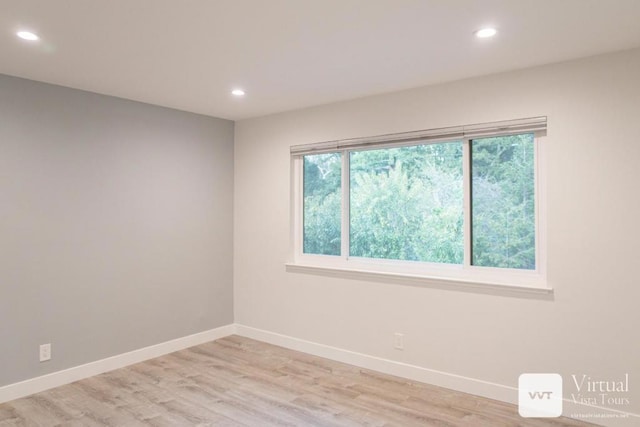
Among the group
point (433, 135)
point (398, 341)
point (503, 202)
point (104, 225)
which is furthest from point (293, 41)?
point (398, 341)

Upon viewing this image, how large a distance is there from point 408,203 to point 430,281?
2.44 feet

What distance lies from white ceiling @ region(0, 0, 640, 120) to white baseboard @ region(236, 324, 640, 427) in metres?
2.36

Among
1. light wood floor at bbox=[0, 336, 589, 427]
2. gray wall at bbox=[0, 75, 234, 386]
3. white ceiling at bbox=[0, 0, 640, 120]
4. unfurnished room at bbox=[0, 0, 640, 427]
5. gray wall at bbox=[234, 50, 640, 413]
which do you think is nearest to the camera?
white ceiling at bbox=[0, 0, 640, 120]

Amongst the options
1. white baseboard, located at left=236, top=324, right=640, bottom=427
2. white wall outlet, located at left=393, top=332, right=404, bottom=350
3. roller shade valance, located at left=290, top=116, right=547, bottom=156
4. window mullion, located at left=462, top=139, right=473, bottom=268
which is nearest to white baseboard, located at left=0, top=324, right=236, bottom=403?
white baseboard, located at left=236, top=324, right=640, bottom=427

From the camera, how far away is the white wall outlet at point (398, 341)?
3604 millimetres

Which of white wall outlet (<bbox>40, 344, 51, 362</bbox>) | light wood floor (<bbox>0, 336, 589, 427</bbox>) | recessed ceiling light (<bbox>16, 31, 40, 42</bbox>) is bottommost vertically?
light wood floor (<bbox>0, 336, 589, 427</bbox>)

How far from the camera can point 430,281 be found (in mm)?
3455

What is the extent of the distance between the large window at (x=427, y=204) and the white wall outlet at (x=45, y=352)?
2.31 meters

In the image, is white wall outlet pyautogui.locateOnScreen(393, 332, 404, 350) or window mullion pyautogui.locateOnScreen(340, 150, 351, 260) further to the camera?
window mullion pyautogui.locateOnScreen(340, 150, 351, 260)

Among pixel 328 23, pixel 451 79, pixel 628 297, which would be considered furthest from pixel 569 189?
pixel 328 23

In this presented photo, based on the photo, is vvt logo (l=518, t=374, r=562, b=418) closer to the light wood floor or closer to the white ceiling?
the light wood floor

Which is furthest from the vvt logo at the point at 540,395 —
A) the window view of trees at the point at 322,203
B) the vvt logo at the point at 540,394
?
the window view of trees at the point at 322,203

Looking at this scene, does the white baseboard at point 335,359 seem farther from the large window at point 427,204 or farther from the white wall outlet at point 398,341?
the large window at point 427,204

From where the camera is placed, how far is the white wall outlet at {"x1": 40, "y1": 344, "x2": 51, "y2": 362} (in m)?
3.34
